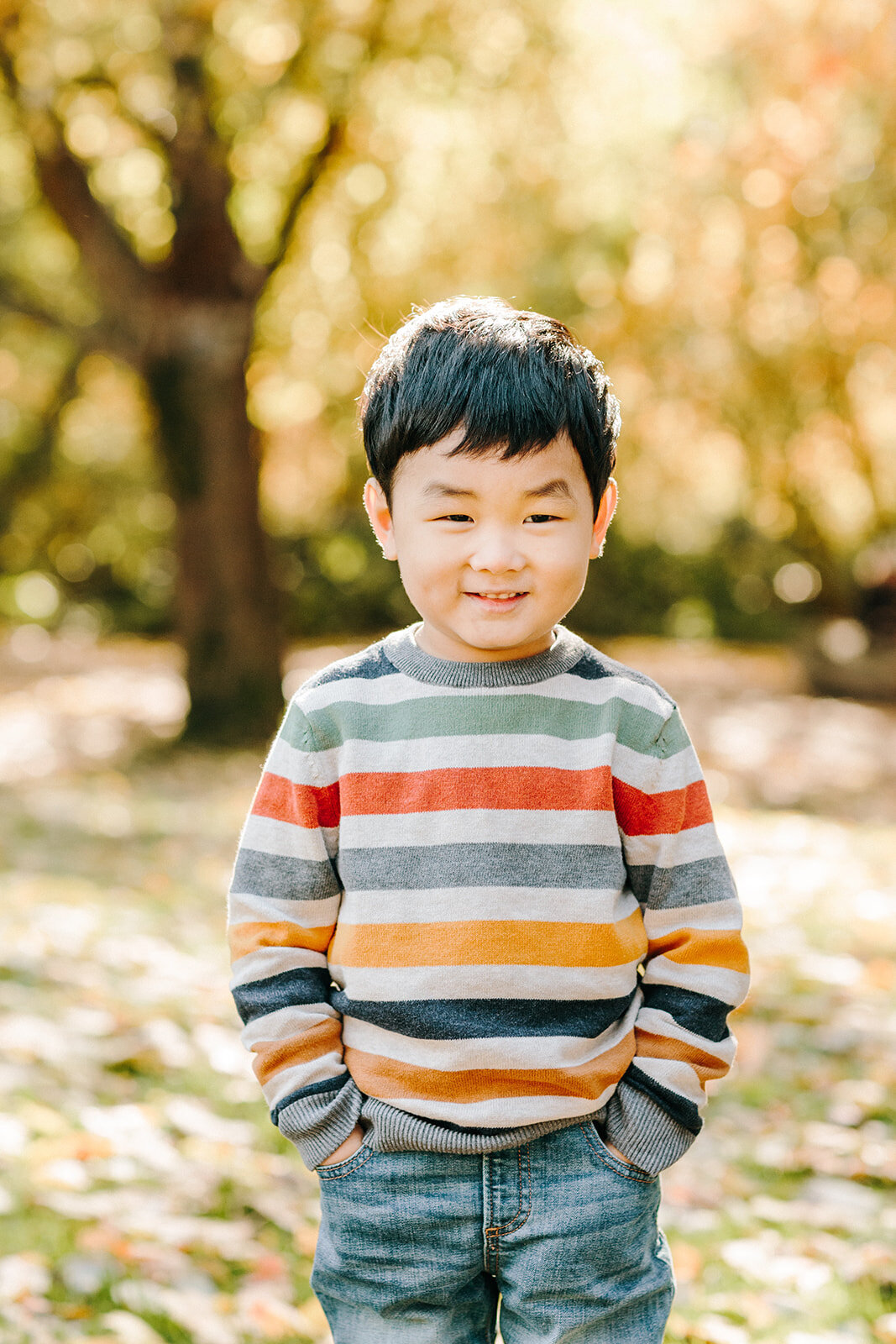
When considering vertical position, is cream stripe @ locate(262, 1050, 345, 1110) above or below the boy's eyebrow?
below

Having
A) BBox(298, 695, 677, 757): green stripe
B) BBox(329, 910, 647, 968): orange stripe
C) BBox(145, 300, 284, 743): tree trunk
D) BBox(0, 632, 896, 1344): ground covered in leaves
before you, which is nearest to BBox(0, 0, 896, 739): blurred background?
BBox(145, 300, 284, 743): tree trunk

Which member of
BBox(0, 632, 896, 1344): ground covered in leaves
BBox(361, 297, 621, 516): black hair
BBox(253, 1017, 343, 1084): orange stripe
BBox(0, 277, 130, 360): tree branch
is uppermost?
BBox(0, 277, 130, 360): tree branch

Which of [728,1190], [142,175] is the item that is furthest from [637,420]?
[728,1190]

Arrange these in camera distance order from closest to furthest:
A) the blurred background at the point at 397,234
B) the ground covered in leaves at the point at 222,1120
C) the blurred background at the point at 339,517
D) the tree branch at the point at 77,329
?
the ground covered in leaves at the point at 222,1120 < the blurred background at the point at 339,517 < the blurred background at the point at 397,234 < the tree branch at the point at 77,329

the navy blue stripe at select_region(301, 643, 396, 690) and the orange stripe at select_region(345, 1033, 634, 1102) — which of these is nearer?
the orange stripe at select_region(345, 1033, 634, 1102)

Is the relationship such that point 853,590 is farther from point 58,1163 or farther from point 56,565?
point 58,1163

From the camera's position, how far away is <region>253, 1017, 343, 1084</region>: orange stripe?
1.64 m

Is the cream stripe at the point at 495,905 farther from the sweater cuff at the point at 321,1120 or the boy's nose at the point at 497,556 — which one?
the boy's nose at the point at 497,556

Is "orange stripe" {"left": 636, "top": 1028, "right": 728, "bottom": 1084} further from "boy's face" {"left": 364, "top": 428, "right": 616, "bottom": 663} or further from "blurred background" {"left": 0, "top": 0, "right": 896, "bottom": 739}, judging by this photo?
"blurred background" {"left": 0, "top": 0, "right": 896, "bottom": 739}

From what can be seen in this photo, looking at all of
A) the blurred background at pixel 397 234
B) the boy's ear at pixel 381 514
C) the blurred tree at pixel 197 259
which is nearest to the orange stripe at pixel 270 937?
the boy's ear at pixel 381 514

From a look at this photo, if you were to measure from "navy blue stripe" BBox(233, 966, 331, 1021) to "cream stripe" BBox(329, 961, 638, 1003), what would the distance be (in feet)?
0.32

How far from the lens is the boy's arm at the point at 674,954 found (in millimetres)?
1628

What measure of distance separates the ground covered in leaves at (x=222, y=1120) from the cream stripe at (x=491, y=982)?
119 centimetres

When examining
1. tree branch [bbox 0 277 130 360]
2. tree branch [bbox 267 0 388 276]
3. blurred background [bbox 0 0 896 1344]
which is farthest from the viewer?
tree branch [bbox 0 277 130 360]
